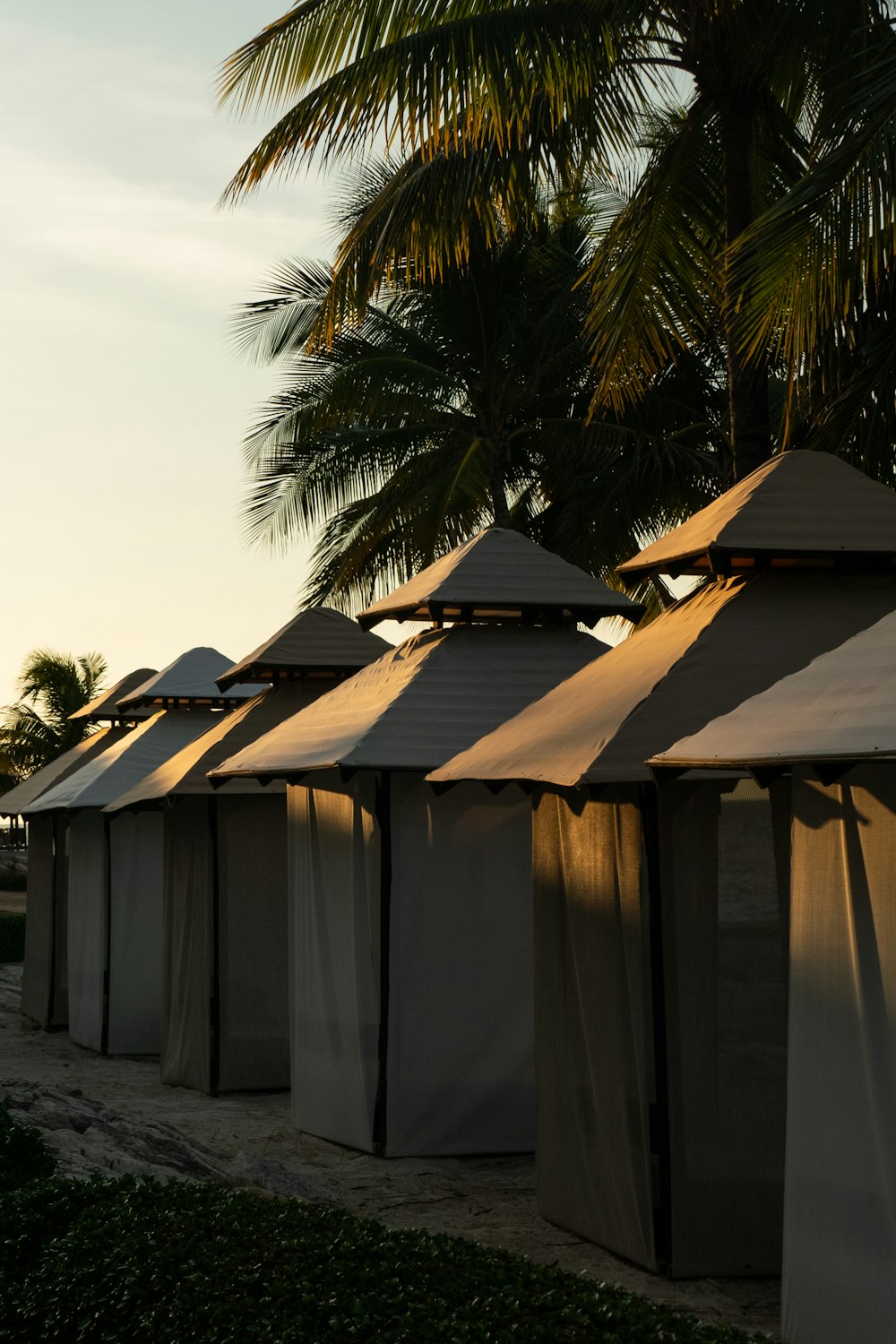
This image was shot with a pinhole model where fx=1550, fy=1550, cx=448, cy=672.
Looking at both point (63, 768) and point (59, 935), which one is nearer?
point (59, 935)

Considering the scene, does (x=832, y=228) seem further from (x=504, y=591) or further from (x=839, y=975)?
(x=839, y=975)

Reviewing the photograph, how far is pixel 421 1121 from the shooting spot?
9.37 metres

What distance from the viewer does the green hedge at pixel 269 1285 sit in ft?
14.3

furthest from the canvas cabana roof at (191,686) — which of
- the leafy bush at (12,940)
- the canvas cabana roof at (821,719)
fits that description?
the canvas cabana roof at (821,719)

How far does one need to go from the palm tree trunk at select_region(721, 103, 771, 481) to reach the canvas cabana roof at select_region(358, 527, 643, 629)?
1312 mm

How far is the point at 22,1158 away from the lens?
709cm

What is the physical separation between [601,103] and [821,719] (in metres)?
7.57

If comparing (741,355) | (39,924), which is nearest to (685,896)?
(741,355)

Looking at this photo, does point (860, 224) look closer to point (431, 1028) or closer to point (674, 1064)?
point (674, 1064)

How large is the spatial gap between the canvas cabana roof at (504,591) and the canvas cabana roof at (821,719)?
15.8ft

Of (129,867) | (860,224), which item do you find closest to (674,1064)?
(860,224)

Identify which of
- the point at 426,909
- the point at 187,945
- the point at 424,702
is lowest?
the point at 187,945

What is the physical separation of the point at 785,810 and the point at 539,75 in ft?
19.9

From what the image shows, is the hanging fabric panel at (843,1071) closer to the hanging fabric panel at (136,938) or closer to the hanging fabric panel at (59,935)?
the hanging fabric panel at (136,938)
